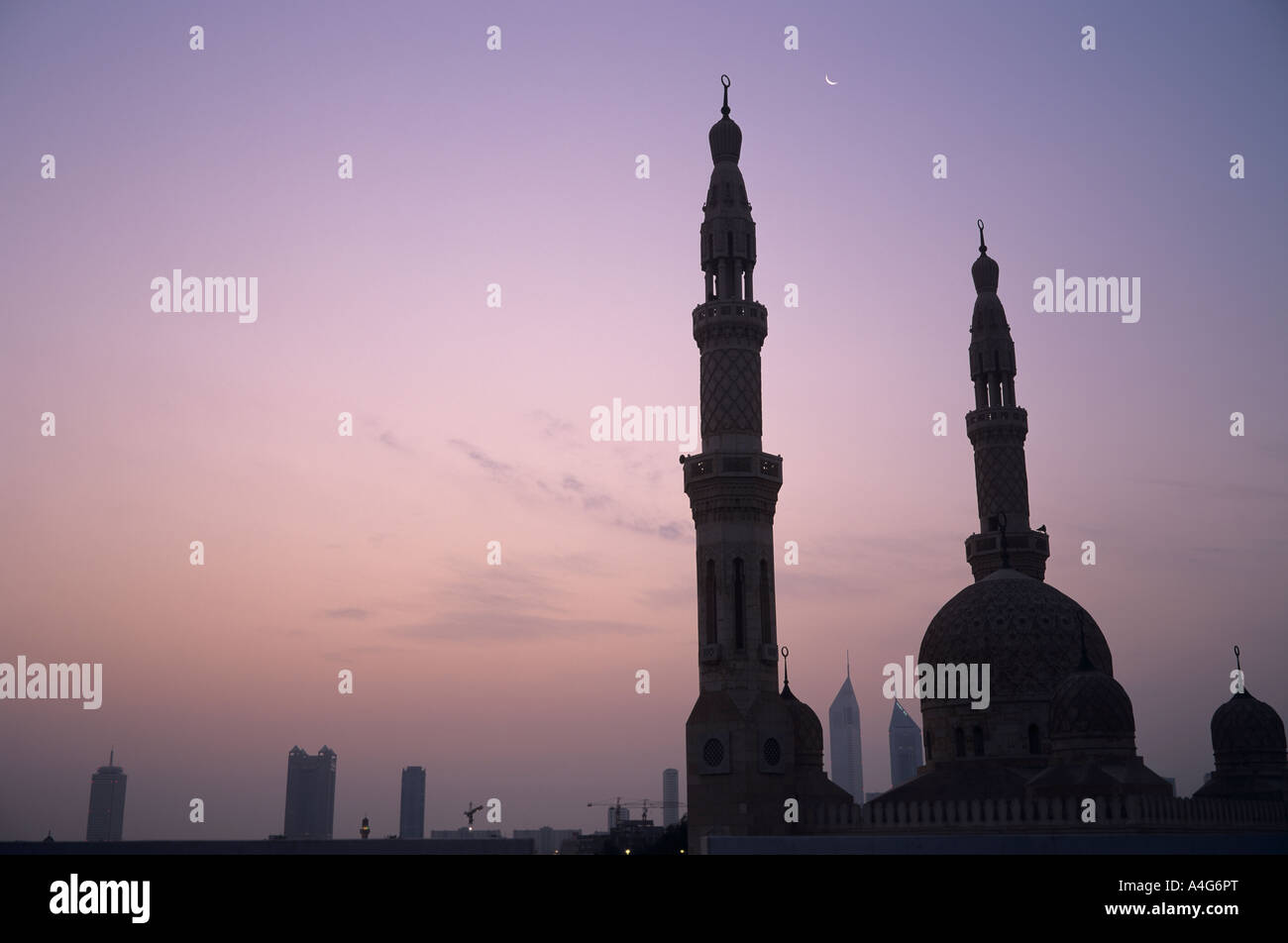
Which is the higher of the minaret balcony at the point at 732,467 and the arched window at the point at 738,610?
the minaret balcony at the point at 732,467

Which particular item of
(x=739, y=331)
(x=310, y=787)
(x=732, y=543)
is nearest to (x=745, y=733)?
(x=732, y=543)

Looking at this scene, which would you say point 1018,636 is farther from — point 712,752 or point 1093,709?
point 712,752

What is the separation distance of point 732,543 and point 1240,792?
101ft

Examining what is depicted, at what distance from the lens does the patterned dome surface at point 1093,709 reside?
52.6m

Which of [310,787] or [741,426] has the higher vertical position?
[741,426]

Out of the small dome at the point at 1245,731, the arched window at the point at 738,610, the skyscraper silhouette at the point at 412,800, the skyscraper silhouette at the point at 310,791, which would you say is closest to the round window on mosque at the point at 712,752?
the arched window at the point at 738,610

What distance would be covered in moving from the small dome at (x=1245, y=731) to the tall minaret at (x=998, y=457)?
11.8 m

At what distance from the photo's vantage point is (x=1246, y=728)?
208 feet

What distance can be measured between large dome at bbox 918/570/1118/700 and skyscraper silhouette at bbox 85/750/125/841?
107938 mm

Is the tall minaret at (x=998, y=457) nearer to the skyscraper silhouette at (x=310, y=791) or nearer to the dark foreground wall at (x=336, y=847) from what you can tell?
the dark foreground wall at (x=336, y=847)
